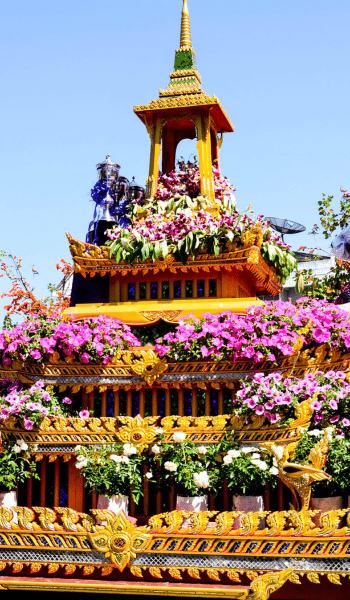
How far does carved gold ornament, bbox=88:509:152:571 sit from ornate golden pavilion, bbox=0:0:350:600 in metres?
0.01

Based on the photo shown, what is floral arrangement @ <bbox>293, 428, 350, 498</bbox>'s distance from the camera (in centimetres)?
1002

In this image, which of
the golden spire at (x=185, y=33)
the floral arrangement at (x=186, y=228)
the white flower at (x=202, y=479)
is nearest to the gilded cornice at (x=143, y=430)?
the white flower at (x=202, y=479)

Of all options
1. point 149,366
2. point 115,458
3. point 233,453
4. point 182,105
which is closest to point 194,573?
point 233,453

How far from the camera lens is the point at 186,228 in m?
12.9

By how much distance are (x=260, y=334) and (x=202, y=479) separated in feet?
7.18

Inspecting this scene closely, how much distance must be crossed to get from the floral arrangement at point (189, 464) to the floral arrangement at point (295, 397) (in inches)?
30.1

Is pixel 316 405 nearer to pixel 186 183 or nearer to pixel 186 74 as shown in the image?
pixel 186 183

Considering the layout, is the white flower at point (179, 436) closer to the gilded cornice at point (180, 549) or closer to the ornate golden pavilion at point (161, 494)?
the ornate golden pavilion at point (161, 494)

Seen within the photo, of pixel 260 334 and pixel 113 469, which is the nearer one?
pixel 113 469

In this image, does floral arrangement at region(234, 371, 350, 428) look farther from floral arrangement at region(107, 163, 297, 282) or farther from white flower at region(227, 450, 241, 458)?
floral arrangement at region(107, 163, 297, 282)

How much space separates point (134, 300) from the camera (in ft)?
42.8

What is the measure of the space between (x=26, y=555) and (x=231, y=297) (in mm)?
5230

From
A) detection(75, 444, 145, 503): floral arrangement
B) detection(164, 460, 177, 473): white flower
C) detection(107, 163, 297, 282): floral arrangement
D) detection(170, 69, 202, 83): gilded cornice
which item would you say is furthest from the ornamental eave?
detection(164, 460, 177, 473): white flower

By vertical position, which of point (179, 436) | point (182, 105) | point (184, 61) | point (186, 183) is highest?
point (184, 61)
